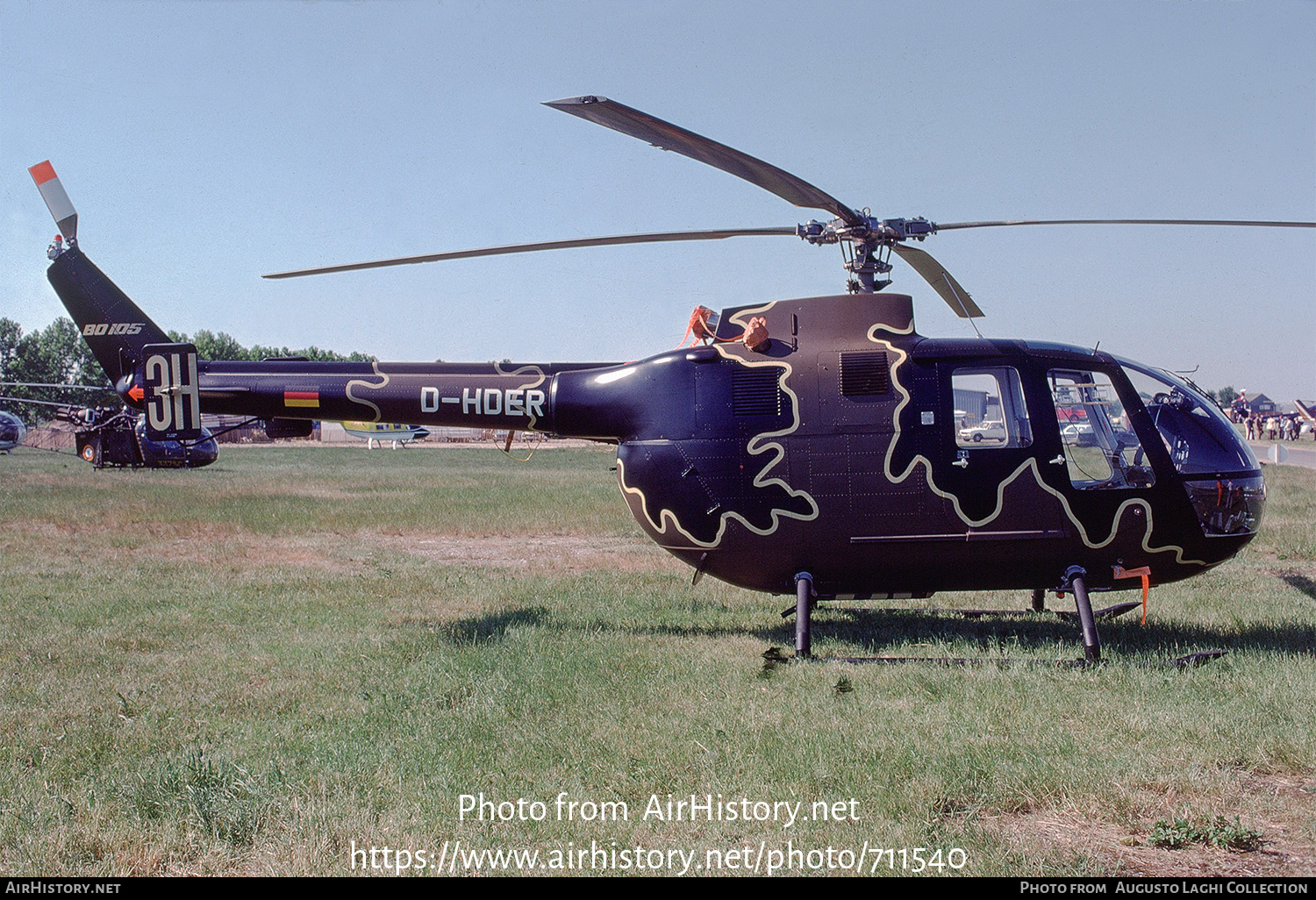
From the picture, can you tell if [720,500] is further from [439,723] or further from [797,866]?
[797,866]

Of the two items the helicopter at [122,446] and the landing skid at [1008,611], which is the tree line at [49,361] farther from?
the landing skid at [1008,611]

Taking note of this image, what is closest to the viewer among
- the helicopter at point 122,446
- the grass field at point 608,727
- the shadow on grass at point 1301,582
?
the grass field at point 608,727

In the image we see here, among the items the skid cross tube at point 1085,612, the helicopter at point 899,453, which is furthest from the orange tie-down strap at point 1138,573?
the skid cross tube at point 1085,612

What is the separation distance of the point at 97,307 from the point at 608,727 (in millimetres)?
7759

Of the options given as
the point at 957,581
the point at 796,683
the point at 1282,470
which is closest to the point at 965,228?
the point at 957,581

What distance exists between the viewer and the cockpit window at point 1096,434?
749 centimetres

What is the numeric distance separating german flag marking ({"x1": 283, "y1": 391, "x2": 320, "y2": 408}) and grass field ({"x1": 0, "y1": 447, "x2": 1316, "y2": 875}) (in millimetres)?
2270

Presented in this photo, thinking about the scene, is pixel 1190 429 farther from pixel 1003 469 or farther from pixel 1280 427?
pixel 1280 427

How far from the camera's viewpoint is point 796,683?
668 cm

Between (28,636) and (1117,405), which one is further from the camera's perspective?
(28,636)

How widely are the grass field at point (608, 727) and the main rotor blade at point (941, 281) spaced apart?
10.5 feet

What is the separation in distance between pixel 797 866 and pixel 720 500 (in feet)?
13.8

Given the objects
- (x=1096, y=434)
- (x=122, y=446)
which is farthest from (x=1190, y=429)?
(x=122, y=446)

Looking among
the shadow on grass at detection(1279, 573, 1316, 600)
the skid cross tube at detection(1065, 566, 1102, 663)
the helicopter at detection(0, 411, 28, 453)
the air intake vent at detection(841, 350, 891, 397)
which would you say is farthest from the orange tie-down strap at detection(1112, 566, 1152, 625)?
the helicopter at detection(0, 411, 28, 453)
